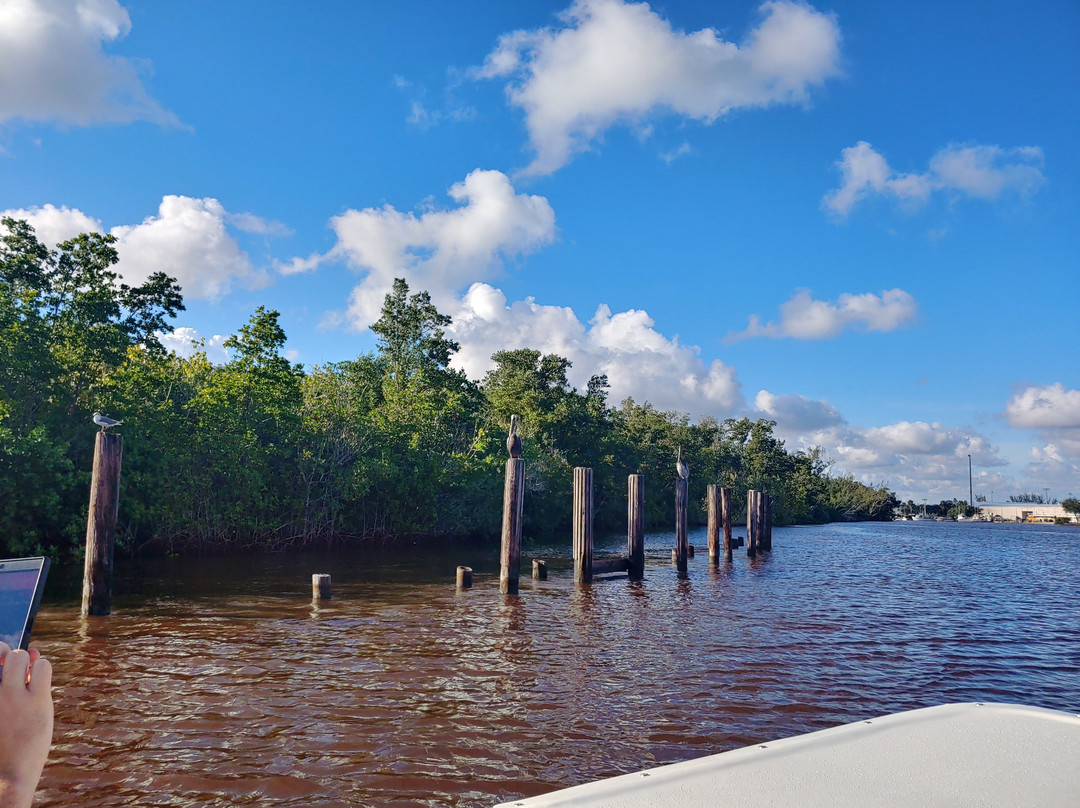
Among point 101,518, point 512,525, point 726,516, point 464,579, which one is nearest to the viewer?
point 101,518

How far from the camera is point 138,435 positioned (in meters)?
18.5

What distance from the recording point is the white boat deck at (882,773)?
2369mm

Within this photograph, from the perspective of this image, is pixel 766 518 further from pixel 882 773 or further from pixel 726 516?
pixel 882 773

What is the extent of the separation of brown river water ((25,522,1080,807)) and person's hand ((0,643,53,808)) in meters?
3.65

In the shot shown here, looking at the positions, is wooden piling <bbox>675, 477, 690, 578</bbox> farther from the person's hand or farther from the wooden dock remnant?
the person's hand

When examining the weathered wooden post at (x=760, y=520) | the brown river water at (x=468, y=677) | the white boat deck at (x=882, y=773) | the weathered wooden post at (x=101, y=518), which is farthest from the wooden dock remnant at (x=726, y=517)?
the white boat deck at (x=882, y=773)

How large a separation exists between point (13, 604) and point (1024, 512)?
132 m

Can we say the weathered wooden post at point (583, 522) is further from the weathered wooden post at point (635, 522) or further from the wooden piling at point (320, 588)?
the wooden piling at point (320, 588)

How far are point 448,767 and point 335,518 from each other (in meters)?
19.7

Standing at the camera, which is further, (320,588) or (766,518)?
(766,518)

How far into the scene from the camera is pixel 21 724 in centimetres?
138

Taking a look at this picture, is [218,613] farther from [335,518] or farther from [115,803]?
[335,518]

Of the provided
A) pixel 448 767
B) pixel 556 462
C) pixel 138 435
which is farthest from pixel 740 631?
pixel 556 462

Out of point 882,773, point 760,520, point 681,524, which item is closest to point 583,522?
point 681,524
